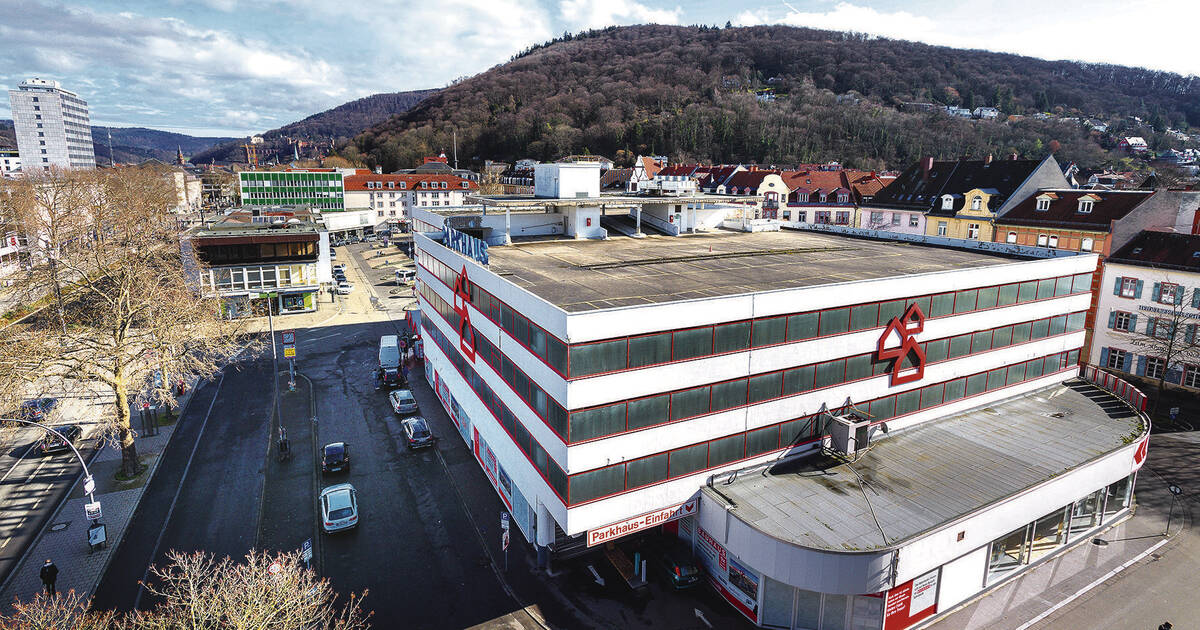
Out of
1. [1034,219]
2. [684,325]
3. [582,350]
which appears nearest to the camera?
[582,350]

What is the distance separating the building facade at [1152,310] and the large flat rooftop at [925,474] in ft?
54.8

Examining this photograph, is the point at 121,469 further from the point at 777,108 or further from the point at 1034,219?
the point at 777,108

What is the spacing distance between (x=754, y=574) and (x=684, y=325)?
9272 mm

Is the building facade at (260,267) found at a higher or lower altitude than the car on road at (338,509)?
higher

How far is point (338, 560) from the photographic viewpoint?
25734 mm

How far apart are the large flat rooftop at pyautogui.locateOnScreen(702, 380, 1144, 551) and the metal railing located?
5060 millimetres

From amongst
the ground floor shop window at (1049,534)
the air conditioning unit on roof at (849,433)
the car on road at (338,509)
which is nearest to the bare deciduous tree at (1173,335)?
the ground floor shop window at (1049,534)

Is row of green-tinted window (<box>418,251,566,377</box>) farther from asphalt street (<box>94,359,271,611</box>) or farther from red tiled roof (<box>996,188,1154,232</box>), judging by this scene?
red tiled roof (<box>996,188,1154,232</box>)

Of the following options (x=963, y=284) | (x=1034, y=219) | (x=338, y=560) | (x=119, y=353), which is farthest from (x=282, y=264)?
(x=1034, y=219)

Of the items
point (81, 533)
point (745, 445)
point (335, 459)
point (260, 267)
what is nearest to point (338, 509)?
point (335, 459)

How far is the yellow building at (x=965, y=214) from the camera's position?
59.8 metres

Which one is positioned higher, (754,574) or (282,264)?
(282,264)

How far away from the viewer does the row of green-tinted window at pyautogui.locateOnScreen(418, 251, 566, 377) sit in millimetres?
20852

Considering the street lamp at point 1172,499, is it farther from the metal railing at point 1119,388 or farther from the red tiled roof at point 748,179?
the red tiled roof at point 748,179
